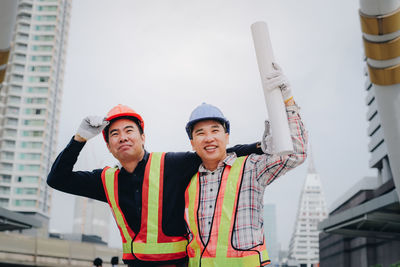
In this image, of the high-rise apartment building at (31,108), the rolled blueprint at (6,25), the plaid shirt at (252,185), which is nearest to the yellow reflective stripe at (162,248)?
the plaid shirt at (252,185)

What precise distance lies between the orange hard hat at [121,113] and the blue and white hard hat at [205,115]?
429 mm

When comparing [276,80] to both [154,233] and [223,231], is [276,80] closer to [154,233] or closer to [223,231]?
[223,231]

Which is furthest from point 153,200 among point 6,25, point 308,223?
point 308,223

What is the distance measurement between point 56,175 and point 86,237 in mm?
70867

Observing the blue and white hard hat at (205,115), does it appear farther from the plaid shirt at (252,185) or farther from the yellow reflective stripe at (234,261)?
the yellow reflective stripe at (234,261)

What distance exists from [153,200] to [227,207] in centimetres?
57

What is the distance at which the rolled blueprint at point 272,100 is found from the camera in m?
2.70

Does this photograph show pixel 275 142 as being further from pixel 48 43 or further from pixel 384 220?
pixel 48 43

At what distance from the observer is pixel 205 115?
338 cm

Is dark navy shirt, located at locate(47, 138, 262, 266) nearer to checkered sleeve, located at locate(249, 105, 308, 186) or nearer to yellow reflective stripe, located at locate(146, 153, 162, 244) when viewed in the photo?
yellow reflective stripe, located at locate(146, 153, 162, 244)

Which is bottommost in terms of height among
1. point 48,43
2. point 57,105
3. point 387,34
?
point 387,34

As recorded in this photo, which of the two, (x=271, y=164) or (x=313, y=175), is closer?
(x=271, y=164)

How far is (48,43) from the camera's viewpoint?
66.8 meters

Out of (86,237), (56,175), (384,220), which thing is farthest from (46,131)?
(56,175)
